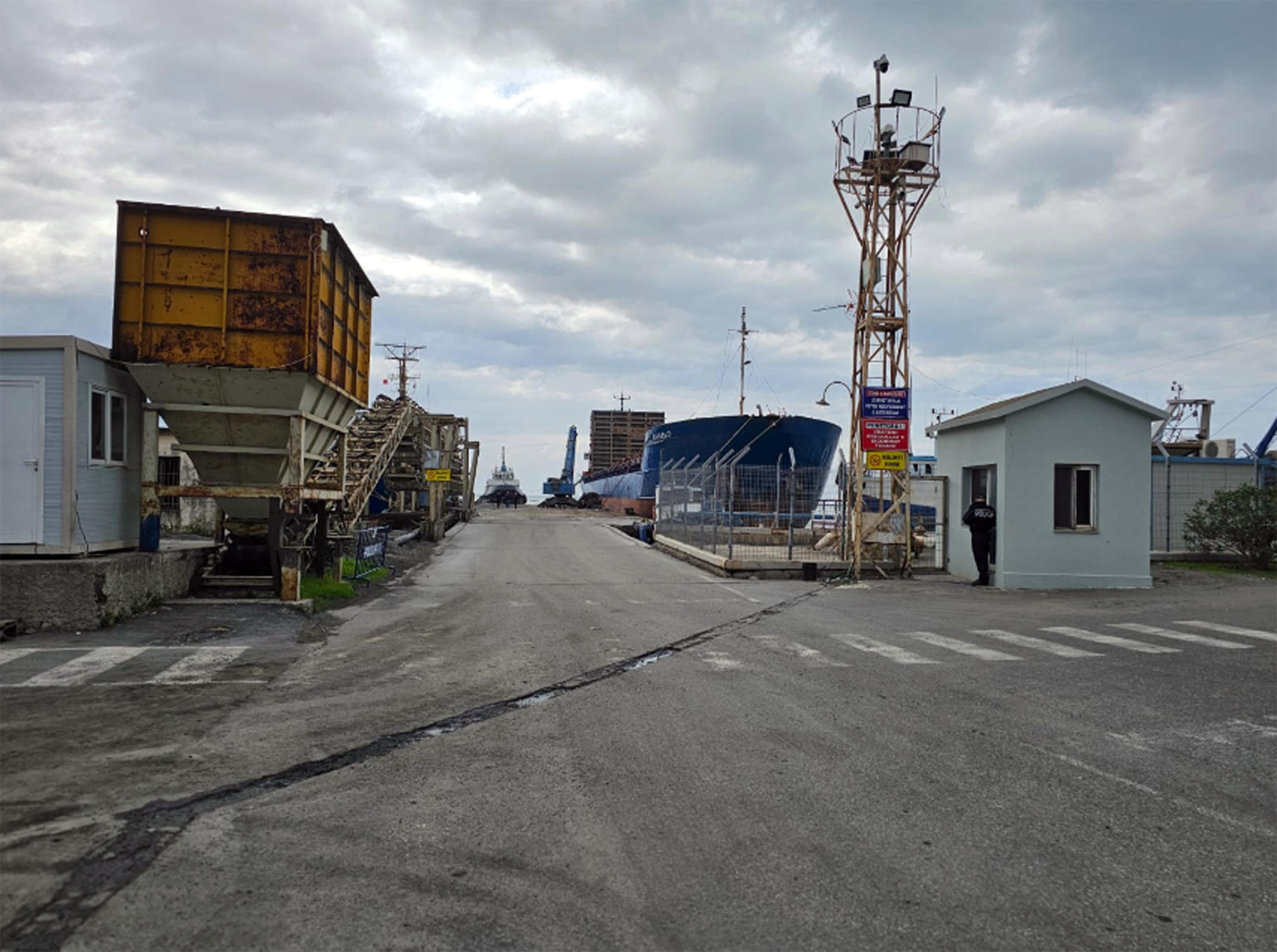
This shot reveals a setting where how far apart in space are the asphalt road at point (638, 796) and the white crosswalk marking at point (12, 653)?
0.40 feet

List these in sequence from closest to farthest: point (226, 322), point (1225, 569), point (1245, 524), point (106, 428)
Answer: point (106, 428), point (226, 322), point (1245, 524), point (1225, 569)

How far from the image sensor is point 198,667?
8914 mm

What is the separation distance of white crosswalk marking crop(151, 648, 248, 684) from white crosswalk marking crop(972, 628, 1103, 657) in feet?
27.9

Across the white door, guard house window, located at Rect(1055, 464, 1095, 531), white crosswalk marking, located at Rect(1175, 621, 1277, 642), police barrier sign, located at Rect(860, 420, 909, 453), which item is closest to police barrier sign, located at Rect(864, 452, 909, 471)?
police barrier sign, located at Rect(860, 420, 909, 453)

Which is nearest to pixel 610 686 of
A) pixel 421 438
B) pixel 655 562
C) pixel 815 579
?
pixel 815 579

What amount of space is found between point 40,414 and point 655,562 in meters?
14.8

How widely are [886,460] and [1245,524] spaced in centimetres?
826

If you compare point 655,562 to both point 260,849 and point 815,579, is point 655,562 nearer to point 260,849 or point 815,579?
point 815,579

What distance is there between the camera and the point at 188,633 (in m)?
10.8

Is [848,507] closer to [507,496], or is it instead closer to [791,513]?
[791,513]

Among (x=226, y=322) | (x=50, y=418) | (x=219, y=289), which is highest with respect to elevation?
(x=219, y=289)

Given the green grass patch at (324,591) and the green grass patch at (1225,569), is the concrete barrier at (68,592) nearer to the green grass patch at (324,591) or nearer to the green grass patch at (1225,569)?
the green grass patch at (324,591)

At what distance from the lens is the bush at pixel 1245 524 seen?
66.2 feet

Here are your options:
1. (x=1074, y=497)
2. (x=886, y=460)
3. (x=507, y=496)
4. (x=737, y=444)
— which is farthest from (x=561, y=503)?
(x=1074, y=497)
